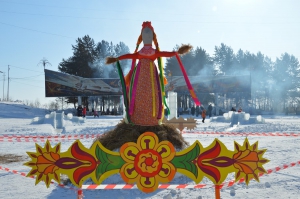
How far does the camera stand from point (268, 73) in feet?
166

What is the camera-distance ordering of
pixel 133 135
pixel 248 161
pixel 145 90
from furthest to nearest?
pixel 145 90
pixel 133 135
pixel 248 161

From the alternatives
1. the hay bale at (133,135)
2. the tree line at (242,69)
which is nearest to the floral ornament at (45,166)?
the hay bale at (133,135)

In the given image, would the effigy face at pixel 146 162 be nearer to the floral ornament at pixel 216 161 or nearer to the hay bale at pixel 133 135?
the floral ornament at pixel 216 161

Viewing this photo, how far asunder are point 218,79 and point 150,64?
32097mm

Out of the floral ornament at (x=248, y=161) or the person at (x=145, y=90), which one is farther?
the person at (x=145, y=90)

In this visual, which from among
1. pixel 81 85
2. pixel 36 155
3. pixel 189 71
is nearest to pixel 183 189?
pixel 36 155

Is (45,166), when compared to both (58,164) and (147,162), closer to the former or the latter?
(58,164)

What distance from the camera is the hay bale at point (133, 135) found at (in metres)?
4.19

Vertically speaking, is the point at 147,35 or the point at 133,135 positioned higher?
the point at 147,35

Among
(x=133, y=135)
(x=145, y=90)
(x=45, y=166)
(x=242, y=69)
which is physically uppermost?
(x=242, y=69)

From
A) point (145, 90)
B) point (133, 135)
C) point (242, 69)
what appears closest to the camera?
point (133, 135)

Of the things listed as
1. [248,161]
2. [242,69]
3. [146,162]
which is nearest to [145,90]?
[146,162]

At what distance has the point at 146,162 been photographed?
8.75 ft

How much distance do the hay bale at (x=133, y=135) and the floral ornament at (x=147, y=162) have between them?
1446 mm
